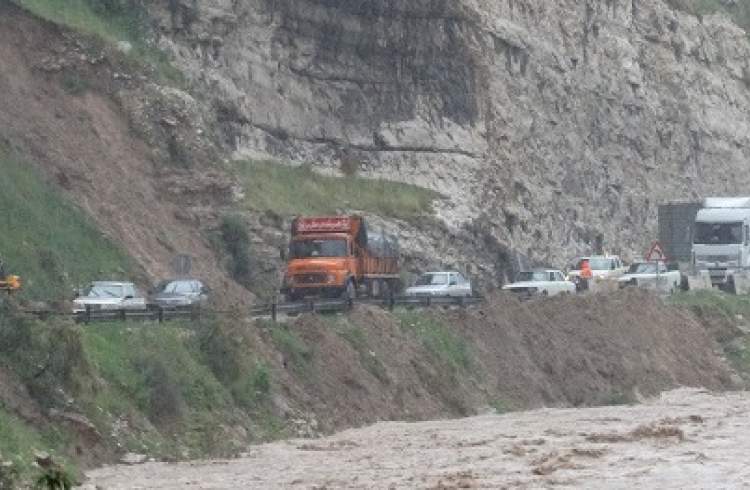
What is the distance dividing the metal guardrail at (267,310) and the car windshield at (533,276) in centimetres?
1001

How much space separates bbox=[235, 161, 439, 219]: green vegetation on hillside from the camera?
67938mm

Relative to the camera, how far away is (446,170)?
7512 centimetres

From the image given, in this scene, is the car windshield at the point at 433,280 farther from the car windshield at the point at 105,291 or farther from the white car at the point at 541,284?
the car windshield at the point at 105,291

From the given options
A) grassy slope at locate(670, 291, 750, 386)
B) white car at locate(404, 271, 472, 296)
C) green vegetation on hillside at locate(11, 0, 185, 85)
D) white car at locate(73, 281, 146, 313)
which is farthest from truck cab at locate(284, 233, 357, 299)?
grassy slope at locate(670, 291, 750, 386)

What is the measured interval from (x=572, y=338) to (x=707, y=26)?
41297 millimetres

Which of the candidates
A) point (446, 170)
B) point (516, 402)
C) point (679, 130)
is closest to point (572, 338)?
point (516, 402)

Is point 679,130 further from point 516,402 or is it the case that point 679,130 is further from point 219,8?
point 516,402

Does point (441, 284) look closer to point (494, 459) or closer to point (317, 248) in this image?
point (317, 248)

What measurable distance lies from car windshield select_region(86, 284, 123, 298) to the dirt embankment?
5.99m

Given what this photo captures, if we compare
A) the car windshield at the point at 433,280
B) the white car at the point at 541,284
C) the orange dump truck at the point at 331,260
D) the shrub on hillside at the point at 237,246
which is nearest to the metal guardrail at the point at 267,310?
the orange dump truck at the point at 331,260

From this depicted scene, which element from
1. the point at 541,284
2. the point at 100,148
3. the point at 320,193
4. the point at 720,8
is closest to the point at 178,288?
the point at 100,148

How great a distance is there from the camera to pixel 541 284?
68.6 m

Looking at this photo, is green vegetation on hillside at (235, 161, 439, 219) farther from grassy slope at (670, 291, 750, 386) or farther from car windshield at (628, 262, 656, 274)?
grassy slope at (670, 291, 750, 386)

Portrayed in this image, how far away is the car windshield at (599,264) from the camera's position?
3036 inches
